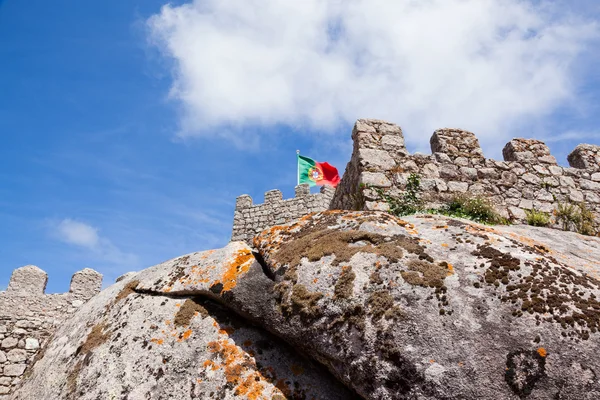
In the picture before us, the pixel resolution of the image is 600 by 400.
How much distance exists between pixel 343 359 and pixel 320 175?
1616 centimetres

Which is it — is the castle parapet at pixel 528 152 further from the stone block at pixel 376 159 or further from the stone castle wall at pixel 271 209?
the stone castle wall at pixel 271 209

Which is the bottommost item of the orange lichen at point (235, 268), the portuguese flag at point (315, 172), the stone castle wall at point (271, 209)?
the orange lichen at point (235, 268)

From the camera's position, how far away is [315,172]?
19234mm

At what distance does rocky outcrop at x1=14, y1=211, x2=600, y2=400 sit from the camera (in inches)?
120

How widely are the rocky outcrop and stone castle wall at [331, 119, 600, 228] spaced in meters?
2.26

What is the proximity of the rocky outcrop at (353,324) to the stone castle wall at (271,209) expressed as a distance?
11710 mm

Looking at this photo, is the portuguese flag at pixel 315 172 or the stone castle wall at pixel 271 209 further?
the portuguese flag at pixel 315 172

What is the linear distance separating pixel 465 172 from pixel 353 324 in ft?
15.3

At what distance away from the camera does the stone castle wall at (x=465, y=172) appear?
6.85 metres

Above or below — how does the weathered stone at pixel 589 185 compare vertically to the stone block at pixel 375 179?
above

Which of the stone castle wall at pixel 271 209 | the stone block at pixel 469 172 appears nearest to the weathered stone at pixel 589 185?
the stone block at pixel 469 172

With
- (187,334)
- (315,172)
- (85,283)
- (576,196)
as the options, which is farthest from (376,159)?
(315,172)

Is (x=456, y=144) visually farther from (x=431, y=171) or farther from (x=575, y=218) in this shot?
(x=575, y=218)

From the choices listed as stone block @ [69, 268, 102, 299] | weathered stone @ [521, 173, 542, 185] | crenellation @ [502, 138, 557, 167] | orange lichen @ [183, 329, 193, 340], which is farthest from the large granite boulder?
stone block @ [69, 268, 102, 299]
